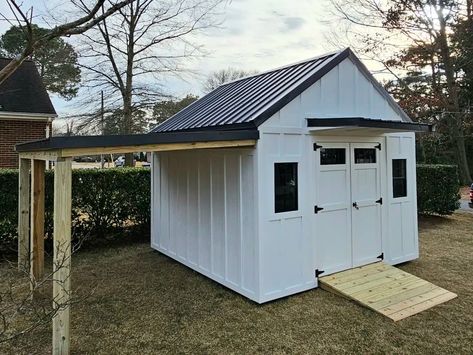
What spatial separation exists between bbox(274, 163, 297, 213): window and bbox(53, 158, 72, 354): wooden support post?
247 centimetres

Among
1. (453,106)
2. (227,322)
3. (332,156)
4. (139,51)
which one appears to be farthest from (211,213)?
(453,106)

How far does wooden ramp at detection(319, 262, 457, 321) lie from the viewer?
13.8 feet

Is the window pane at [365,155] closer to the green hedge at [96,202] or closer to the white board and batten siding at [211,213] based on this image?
the white board and batten siding at [211,213]

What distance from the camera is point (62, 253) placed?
10.6 feet

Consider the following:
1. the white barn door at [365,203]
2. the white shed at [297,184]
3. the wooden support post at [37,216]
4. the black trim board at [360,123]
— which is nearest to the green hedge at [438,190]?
the white shed at [297,184]

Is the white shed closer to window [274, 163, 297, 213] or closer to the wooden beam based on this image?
window [274, 163, 297, 213]

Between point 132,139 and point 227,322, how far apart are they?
7.58 feet

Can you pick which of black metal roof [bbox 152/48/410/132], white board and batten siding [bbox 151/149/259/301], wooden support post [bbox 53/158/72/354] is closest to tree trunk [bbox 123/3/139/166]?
white board and batten siding [bbox 151/149/259/301]

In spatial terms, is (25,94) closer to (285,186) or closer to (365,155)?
(285,186)

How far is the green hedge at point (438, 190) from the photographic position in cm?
988

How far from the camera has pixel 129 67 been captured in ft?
49.5

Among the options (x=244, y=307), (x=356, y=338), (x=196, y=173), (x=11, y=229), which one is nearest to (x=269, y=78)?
(x=196, y=173)

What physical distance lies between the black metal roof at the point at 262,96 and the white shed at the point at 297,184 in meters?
0.02

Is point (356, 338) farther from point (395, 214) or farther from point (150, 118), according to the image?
point (150, 118)
